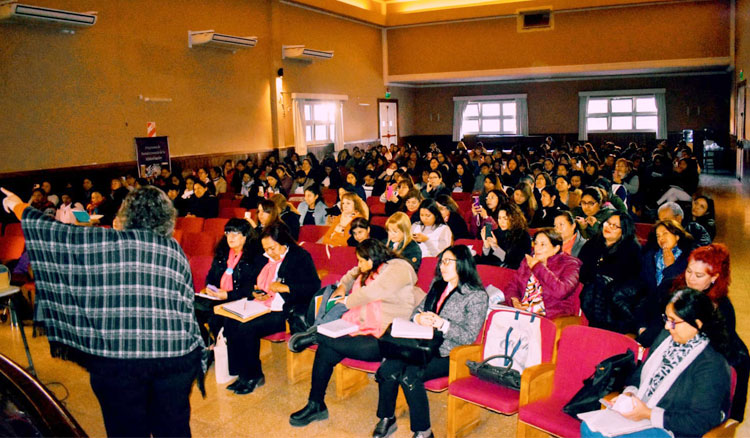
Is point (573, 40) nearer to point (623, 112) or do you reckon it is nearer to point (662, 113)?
point (623, 112)

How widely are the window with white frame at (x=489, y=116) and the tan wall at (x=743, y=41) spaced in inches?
290

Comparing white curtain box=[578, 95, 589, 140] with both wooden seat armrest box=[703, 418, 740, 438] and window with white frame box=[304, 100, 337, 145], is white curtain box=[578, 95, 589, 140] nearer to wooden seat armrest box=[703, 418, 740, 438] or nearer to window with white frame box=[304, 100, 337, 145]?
window with white frame box=[304, 100, 337, 145]

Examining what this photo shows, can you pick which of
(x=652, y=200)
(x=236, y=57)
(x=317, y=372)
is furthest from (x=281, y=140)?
(x=317, y=372)

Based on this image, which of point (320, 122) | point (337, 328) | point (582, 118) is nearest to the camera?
point (337, 328)

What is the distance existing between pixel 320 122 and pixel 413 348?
14.0m

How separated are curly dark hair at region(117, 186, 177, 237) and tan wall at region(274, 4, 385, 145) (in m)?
13.1

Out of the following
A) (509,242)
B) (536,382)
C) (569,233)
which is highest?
(569,233)

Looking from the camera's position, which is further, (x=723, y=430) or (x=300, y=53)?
(x=300, y=53)

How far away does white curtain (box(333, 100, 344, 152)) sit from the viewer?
1752 centimetres

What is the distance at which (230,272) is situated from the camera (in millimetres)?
4762

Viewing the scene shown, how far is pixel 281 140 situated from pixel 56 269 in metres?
13.1

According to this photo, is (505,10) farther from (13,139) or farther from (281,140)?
(13,139)

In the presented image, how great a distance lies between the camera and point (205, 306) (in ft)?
14.9

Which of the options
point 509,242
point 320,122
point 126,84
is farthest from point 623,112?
point 509,242
